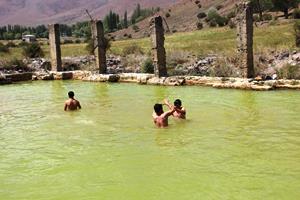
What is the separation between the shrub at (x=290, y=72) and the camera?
62.4 ft

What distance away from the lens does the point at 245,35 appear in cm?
1869

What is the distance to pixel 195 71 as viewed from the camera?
934 inches

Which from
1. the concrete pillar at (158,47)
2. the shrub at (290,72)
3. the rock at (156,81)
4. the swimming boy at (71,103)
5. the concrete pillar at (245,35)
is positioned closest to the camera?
the swimming boy at (71,103)

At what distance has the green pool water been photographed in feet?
25.0

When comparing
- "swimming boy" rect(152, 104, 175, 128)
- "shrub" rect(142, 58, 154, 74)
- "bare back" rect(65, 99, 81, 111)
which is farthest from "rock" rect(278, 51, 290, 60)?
"swimming boy" rect(152, 104, 175, 128)

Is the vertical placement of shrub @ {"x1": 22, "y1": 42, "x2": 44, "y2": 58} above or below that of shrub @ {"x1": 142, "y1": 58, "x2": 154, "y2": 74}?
above

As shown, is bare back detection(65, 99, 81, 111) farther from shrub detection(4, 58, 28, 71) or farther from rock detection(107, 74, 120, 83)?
shrub detection(4, 58, 28, 71)

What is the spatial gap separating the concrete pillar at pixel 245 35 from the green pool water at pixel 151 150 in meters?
2.46

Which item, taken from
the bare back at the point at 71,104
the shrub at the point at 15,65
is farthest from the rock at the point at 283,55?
the shrub at the point at 15,65

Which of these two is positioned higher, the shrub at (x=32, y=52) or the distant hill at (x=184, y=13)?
the distant hill at (x=184, y=13)

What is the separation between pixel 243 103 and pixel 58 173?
8121 millimetres

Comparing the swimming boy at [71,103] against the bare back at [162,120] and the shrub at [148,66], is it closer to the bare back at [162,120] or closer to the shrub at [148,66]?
the bare back at [162,120]

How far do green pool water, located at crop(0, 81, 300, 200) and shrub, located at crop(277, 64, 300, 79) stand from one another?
2584 millimetres

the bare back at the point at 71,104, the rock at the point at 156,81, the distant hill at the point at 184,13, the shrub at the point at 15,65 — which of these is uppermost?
the distant hill at the point at 184,13
